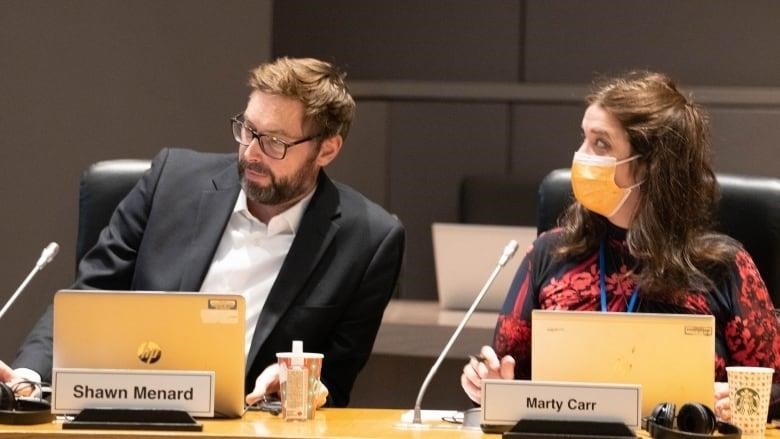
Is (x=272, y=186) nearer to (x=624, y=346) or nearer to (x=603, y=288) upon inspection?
(x=603, y=288)

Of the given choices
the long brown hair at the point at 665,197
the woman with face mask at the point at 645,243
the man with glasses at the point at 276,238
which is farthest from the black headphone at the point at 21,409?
the long brown hair at the point at 665,197

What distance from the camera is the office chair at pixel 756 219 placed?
2.96 m

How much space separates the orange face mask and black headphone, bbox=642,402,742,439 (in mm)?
625

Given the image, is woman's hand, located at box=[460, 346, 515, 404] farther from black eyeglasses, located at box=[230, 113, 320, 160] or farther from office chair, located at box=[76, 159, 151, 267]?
office chair, located at box=[76, 159, 151, 267]

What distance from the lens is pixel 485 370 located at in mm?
2570

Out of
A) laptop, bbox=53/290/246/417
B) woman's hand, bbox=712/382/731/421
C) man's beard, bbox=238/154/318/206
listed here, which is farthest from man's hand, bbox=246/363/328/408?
woman's hand, bbox=712/382/731/421

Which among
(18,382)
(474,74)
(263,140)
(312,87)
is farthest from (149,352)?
(474,74)

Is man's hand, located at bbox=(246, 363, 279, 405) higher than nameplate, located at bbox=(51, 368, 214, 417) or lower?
lower

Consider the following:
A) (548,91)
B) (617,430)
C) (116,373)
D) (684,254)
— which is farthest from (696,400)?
(548,91)

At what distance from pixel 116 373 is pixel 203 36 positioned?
8.31ft

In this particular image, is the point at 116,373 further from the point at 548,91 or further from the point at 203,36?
the point at 548,91

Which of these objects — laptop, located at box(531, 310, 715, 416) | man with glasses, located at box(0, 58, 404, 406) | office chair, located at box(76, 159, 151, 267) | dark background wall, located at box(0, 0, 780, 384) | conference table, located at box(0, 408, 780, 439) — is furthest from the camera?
dark background wall, located at box(0, 0, 780, 384)

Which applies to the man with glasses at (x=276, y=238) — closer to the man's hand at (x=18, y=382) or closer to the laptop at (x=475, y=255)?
the man's hand at (x=18, y=382)

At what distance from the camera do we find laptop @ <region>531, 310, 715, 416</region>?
2.35m
